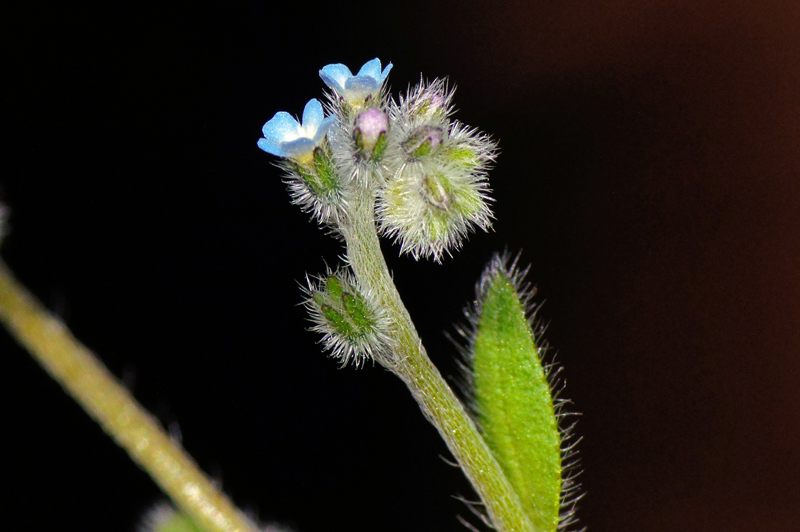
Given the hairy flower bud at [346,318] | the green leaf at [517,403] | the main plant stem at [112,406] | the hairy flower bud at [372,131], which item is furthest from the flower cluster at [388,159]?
the main plant stem at [112,406]

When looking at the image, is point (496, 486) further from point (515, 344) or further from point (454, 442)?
→ point (515, 344)

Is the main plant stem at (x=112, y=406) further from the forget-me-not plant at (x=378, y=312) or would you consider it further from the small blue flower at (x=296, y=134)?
the small blue flower at (x=296, y=134)

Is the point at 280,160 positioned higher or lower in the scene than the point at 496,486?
higher

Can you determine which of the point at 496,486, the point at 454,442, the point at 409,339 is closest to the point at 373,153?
the point at 409,339

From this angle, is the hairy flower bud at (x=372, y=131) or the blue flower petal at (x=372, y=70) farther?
the blue flower petal at (x=372, y=70)

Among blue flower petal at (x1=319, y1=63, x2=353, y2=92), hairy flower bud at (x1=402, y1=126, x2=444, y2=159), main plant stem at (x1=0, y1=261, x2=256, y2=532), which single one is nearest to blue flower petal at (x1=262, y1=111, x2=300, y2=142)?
blue flower petal at (x1=319, y1=63, x2=353, y2=92)

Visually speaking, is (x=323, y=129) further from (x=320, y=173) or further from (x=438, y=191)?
(x=438, y=191)

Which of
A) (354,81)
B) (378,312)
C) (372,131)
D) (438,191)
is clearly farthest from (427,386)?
(354,81)
